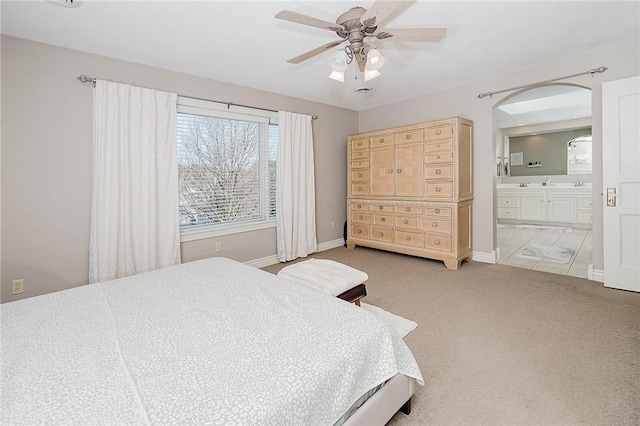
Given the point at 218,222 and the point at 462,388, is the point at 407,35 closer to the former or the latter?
the point at 462,388

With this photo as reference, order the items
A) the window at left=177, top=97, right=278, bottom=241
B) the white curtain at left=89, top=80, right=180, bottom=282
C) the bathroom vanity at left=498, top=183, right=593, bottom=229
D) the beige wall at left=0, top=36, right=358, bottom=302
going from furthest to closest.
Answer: the bathroom vanity at left=498, top=183, right=593, bottom=229 → the window at left=177, top=97, right=278, bottom=241 → the white curtain at left=89, top=80, right=180, bottom=282 → the beige wall at left=0, top=36, right=358, bottom=302

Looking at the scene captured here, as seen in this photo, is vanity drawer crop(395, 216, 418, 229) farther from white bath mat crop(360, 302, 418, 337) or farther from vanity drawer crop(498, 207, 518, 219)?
vanity drawer crop(498, 207, 518, 219)

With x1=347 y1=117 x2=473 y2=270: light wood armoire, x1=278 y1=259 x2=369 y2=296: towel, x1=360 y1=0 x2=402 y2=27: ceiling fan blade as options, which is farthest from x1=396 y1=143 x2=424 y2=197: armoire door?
x1=360 y1=0 x2=402 y2=27: ceiling fan blade

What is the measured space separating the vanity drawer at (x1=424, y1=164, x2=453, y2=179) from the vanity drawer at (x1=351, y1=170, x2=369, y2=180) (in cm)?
100

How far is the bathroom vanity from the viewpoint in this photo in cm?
659

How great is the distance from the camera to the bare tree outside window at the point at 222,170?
142 inches

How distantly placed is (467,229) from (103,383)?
420 centimetres

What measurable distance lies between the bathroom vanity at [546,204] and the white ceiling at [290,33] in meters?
4.66

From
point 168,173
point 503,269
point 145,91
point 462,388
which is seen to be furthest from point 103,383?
point 503,269

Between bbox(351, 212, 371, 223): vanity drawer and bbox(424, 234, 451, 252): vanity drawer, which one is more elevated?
bbox(351, 212, 371, 223): vanity drawer

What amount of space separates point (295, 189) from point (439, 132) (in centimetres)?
210

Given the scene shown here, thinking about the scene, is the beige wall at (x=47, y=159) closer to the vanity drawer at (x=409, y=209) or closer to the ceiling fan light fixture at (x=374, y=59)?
the ceiling fan light fixture at (x=374, y=59)

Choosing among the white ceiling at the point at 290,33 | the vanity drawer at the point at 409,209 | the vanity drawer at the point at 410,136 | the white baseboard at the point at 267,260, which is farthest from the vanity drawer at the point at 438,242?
the white ceiling at the point at 290,33

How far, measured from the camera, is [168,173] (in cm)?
336
